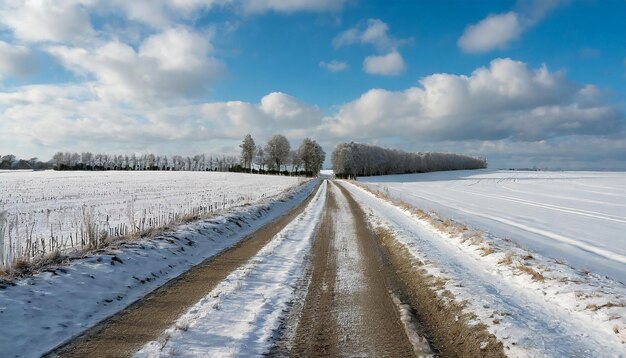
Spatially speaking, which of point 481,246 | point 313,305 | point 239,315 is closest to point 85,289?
point 239,315

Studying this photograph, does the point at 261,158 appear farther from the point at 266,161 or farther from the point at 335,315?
the point at 335,315

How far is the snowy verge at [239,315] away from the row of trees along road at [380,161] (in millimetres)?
104953

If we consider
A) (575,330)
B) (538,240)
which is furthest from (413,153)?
(575,330)

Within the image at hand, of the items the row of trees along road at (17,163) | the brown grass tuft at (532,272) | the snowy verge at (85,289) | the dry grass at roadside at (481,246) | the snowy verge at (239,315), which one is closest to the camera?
the snowy verge at (239,315)

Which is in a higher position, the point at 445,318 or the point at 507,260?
the point at 507,260

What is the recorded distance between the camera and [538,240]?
1525 cm

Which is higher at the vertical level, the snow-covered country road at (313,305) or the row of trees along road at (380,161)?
the row of trees along road at (380,161)

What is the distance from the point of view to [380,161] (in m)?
132

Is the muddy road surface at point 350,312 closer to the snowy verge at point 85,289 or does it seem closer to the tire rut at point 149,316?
the tire rut at point 149,316

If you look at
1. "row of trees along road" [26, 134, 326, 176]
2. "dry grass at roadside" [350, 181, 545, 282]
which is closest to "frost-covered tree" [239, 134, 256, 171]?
"row of trees along road" [26, 134, 326, 176]

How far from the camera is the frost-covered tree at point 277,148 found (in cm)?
11100

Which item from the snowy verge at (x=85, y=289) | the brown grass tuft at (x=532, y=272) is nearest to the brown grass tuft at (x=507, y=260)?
the brown grass tuft at (x=532, y=272)

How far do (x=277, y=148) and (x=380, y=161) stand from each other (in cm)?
4045

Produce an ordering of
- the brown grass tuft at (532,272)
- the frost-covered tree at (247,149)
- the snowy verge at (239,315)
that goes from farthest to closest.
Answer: the frost-covered tree at (247,149) → the brown grass tuft at (532,272) → the snowy verge at (239,315)
